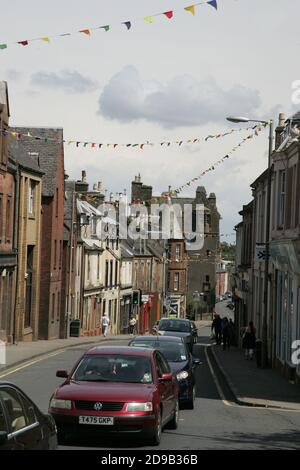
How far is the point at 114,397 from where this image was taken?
545 inches

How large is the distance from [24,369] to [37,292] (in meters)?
18.2

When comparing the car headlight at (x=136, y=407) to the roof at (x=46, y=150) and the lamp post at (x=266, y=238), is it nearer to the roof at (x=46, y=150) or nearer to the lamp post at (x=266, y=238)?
the lamp post at (x=266, y=238)

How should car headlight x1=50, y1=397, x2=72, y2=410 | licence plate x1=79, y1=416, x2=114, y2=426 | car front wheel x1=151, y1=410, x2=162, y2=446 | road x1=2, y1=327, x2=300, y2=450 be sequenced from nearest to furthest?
licence plate x1=79, y1=416, x2=114, y2=426
car headlight x1=50, y1=397, x2=72, y2=410
car front wheel x1=151, y1=410, x2=162, y2=446
road x1=2, y1=327, x2=300, y2=450

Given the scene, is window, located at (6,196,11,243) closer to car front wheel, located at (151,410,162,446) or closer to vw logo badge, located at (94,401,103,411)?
car front wheel, located at (151,410,162,446)

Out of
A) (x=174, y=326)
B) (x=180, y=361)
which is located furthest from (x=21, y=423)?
(x=174, y=326)

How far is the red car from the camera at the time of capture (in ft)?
44.9

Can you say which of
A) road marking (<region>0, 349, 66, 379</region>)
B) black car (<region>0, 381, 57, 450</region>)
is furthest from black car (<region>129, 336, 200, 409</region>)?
black car (<region>0, 381, 57, 450</region>)

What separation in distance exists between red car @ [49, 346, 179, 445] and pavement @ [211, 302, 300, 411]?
7.47 m

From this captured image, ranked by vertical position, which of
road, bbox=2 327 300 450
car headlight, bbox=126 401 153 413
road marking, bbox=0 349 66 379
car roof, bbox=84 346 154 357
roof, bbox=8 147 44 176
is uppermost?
roof, bbox=8 147 44 176

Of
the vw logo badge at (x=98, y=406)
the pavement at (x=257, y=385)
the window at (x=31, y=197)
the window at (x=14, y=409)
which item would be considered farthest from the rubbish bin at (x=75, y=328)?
the window at (x=14, y=409)

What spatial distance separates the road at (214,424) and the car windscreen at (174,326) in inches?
499

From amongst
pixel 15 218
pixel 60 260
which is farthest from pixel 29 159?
pixel 60 260

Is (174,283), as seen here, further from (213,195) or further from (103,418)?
(103,418)

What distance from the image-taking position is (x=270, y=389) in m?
26.2
